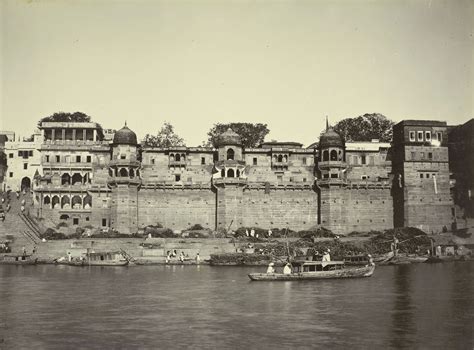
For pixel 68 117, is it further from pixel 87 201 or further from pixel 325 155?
pixel 325 155

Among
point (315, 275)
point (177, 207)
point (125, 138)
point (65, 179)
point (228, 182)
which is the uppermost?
point (125, 138)

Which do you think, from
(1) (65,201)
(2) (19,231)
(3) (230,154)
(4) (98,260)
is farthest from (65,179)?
(3) (230,154)

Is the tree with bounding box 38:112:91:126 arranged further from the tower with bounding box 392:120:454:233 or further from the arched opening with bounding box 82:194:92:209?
the tower with bounding box 392:120:454:233

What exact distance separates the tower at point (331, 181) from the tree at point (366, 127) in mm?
18220

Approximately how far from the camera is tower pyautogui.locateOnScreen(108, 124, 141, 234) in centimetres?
6053

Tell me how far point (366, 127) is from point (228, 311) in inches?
2238

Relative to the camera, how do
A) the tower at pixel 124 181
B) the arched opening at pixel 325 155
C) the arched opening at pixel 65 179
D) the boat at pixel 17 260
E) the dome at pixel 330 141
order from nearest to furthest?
the boat at pixel 17 260
the tower at pixel 124 181
the dome at pixel 330 141
the arched opening at pixel 325 155
the arched opening at pixel 65 179

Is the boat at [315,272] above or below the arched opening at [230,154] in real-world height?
below

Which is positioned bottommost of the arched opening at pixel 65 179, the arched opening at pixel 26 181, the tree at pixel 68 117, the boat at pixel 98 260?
the boat at pixel 98 260

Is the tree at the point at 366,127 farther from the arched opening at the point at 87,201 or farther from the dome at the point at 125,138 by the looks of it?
the arched opening at the point at 87,201

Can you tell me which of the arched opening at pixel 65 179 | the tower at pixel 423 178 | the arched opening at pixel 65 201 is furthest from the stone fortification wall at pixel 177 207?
the tower at pixel 423 178

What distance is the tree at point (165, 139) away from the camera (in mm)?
80625

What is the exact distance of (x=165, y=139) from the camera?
267ft

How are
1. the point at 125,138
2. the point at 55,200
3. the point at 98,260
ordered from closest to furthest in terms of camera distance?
the point at 98,260
the point at 125,138
the point at 55,200
